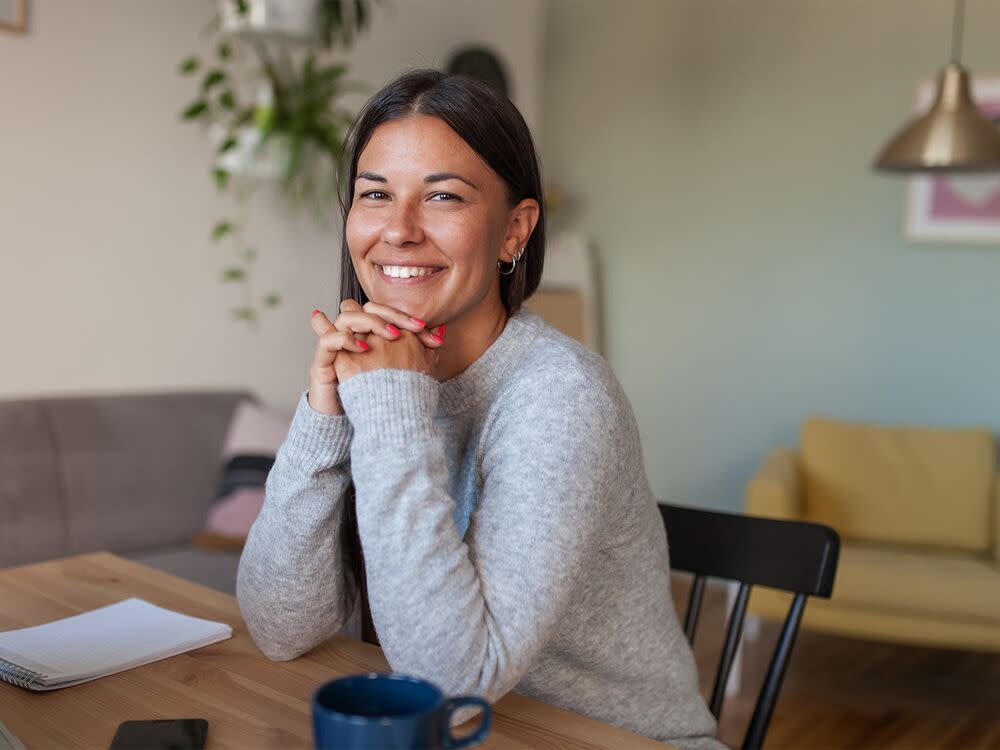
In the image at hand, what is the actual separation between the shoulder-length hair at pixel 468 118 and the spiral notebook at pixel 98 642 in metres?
0.51

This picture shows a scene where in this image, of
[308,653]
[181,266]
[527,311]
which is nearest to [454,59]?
[181,266]

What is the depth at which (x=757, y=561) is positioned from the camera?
1.35m

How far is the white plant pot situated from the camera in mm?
2699

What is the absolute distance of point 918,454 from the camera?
11.0 ft

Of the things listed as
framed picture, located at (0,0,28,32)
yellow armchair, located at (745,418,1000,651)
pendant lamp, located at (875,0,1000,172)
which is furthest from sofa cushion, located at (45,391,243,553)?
pendant lamp, located at (875,0,1000,172)

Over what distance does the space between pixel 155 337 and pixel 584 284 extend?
5.68ft

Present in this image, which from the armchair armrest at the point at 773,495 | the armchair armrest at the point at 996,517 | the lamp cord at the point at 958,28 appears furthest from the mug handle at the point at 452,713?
the lamp cord at the point at 958,28

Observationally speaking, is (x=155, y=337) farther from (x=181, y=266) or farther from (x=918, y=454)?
(x=918, y=454)

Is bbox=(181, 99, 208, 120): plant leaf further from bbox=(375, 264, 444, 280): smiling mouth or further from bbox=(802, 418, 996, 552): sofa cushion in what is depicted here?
bbox=(802, 418, 996, 552): sofa cushion

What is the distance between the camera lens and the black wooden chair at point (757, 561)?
4.26ft

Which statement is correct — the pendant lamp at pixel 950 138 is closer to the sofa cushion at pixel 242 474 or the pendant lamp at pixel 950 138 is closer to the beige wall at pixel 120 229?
the beige wall at pixel 120 229

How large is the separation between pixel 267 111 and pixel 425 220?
199 centimetres

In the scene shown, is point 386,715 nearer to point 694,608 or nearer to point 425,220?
point 425,220

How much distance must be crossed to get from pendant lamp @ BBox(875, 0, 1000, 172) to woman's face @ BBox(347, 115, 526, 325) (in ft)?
6.42
